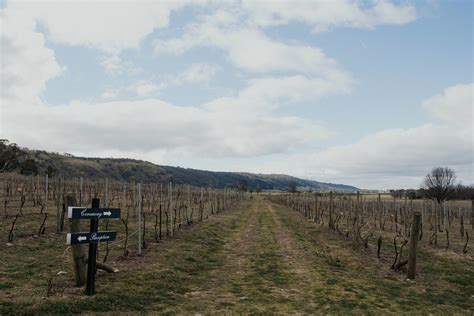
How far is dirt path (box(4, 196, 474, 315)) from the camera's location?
25.2 feet

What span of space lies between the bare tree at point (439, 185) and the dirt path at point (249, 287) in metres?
74.6

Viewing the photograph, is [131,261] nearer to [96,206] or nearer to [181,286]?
[181,286]

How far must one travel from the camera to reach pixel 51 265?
10.2 m

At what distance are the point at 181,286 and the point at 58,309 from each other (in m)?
3.11

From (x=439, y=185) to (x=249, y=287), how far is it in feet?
282

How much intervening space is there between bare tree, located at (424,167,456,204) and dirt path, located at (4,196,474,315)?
74602 millimetres

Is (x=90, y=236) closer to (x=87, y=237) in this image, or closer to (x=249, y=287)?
(x=87, y=237)

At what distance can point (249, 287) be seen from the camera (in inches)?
384

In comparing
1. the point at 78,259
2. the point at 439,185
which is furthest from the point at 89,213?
the point at 439,185

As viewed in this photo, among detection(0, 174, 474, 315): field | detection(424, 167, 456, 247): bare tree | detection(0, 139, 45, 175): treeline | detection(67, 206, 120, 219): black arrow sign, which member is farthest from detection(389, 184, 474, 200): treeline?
detection(67, 206, 120, 219): black arrow sign

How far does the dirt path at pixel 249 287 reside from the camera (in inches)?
302

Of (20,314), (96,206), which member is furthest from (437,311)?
(20,314)

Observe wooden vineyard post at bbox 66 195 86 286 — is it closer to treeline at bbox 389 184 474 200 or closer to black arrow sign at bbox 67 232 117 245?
black arrow sign at bbox 67 232 117 245

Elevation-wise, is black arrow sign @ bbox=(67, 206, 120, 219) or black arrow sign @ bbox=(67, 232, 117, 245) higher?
black arrow sign @ bbox=(67, 206, 120, 219)
